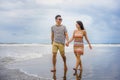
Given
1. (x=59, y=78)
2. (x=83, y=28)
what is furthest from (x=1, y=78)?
(x=83, y=28)

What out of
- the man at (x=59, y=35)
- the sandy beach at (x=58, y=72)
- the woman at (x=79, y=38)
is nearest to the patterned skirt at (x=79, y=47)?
the woman at (x=79, y=38)

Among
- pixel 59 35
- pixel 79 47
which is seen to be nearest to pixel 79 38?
pixel 79 47

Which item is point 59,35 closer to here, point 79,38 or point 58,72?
point 79,38

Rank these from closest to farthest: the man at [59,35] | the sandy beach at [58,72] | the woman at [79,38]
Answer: the woman at [79,38]
the sandy beach at [58,72]
the man at [59,35]

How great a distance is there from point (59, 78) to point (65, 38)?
177 cm

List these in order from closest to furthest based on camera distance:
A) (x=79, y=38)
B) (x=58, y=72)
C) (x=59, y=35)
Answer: (x=79, y=38)
(x=59, y=35)
(x=58, y=72)

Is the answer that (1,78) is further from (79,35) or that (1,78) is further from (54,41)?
(79,35)

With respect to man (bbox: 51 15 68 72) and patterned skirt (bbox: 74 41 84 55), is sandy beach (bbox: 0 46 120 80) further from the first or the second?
man (bbox: 51 15 68 72)

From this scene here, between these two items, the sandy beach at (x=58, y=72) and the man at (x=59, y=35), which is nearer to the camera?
the sandy beach at (x=58, y=72)

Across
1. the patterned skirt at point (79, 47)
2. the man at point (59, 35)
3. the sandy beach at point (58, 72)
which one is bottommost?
the sandy beach at point (58, 72)

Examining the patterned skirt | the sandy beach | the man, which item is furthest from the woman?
the man

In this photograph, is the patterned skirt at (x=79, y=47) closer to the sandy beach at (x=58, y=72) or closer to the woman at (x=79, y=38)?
the woman at (x=79, y=38)

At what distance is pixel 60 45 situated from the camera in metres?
11.2

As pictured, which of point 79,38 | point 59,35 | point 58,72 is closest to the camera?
point 79,38
